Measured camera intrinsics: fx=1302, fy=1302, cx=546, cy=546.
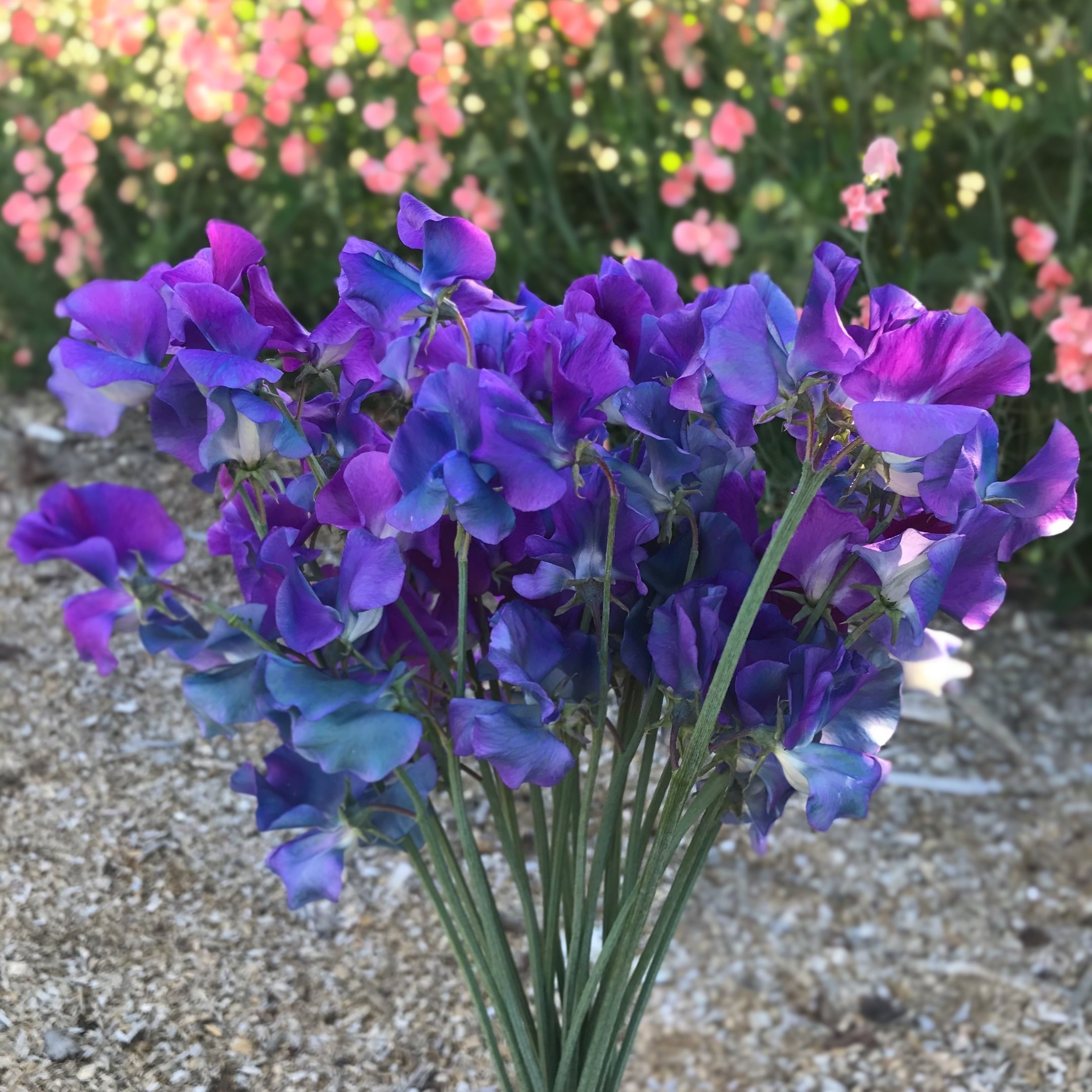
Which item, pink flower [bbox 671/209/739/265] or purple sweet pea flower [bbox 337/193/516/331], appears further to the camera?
pink flower [bbox 671/209/739/265]

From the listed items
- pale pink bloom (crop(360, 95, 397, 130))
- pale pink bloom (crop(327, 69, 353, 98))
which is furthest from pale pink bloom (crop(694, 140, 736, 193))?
pale pink bloom (crop(327, 69, 353, 98))

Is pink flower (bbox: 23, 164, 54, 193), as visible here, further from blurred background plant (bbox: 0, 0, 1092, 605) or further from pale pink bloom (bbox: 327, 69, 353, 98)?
pale pink bloom (bbox: 327, 69, 353, 98)

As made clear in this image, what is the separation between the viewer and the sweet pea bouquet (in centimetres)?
79

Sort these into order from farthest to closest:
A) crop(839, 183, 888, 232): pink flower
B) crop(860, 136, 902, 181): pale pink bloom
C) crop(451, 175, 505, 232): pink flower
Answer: crop(451, 175, 505, 232): pink flower < crop(839, 183, 888, 232): pink flower < crop(860, 136, 902, 181): pale pink bloom

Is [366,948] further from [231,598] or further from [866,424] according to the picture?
[866,424]

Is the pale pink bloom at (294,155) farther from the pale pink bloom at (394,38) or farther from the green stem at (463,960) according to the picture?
A: the green stem at (463,960)

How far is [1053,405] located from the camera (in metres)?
2.25

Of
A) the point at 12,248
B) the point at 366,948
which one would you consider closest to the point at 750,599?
the point at 366,948

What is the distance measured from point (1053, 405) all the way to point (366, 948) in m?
1.46

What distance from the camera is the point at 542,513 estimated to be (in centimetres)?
89

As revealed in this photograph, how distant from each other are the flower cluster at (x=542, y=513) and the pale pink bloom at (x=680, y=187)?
4.55ft

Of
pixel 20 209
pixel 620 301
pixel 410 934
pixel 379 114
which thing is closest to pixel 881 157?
pixel 620 301

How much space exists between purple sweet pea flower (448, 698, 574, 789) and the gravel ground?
74cm

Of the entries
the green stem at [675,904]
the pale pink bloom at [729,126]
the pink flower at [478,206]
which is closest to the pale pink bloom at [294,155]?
the pink flower at [478,206]
